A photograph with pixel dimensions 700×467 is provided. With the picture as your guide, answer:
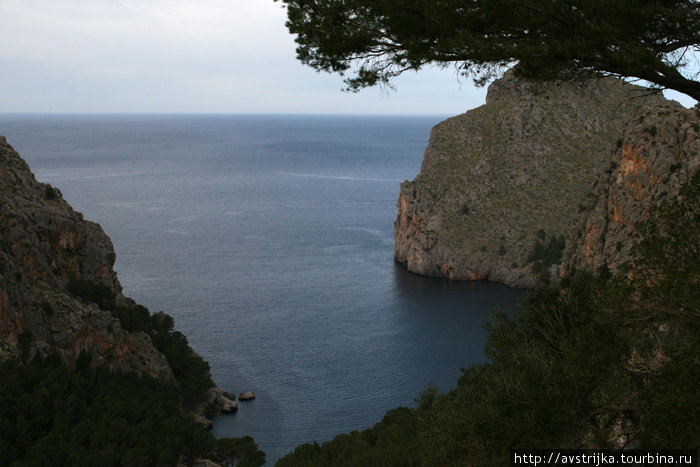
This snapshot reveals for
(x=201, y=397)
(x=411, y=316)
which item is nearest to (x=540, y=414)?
(x=201, y=397)

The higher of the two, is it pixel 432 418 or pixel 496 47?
pixel 496 47

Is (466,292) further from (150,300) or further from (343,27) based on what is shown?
(343,27)

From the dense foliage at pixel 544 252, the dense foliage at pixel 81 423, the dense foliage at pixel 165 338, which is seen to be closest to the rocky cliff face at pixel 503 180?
the dense foliage at pixel 544 252

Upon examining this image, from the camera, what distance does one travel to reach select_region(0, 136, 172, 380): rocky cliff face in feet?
123

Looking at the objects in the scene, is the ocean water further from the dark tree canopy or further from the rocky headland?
the dark tree canopy

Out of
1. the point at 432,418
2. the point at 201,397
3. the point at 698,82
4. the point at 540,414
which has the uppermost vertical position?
the point at 698,82

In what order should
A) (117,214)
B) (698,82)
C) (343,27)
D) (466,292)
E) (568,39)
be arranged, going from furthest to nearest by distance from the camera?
1. (117,214)
2. (466,292)
3. (343,27)
4. (568,39)
5. (698,82)

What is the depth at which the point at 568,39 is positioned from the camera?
1240 centimetres

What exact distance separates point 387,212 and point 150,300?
57447 mm

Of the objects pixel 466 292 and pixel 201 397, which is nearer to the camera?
pixel 201 397

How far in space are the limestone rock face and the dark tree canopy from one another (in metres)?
27.0

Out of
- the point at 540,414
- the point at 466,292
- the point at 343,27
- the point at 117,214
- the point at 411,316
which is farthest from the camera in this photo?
the point at 117,214

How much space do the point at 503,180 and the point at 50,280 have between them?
202 ft

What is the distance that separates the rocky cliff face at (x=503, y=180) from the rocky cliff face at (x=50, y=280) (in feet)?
150
